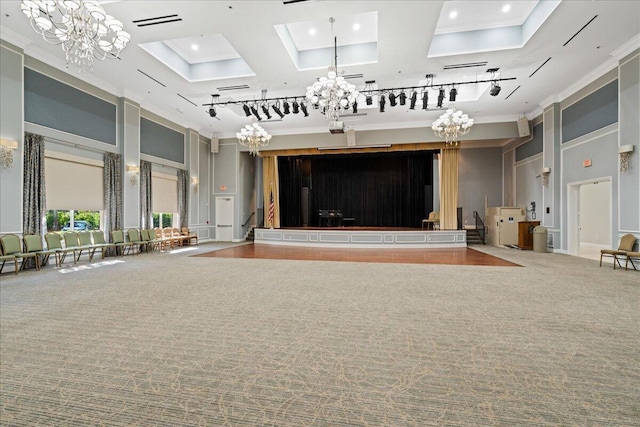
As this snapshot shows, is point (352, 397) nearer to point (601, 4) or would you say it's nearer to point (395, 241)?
point (601, 4)

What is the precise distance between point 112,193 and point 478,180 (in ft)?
47.1

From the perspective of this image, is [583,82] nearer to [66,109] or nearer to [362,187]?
[362,187]

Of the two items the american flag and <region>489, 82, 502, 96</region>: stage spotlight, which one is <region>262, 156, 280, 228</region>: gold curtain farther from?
<region>489, 82, 502, 96</region>: stage spotlight

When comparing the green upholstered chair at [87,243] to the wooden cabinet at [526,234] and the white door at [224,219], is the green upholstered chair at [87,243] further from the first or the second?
the wooden cabinet at [526,234]

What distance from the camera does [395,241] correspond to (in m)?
11.2

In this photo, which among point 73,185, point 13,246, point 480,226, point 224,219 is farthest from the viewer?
point 224,219

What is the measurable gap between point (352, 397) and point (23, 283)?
21.1 ft

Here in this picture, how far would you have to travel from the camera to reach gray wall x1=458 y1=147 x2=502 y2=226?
45.9 feet

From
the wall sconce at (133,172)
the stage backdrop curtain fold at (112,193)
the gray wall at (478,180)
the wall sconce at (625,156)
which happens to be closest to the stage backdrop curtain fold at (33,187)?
the stage backdrop curtain fold at (112,193)

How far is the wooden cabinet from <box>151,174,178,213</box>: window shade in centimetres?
1262

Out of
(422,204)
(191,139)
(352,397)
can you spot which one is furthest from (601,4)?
(191,139)

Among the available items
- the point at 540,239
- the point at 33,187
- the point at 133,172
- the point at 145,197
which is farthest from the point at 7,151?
the point at 540,239

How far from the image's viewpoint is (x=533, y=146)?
440 inches

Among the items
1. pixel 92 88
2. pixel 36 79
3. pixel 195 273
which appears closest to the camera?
pixel 195 273
